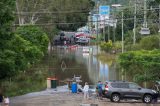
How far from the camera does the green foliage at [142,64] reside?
139 ft

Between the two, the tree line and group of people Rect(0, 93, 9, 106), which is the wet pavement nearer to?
group of people Rect(0, 93, 9, 106)

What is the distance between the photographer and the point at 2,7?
31594 millimetres

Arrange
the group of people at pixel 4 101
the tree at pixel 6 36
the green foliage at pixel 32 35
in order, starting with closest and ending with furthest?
the group of people at pixel 4 101
the tree at pixel 6 36
the green foliage at pixel 32 35

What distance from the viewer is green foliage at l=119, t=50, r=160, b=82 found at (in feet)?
139

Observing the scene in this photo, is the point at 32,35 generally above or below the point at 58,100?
above

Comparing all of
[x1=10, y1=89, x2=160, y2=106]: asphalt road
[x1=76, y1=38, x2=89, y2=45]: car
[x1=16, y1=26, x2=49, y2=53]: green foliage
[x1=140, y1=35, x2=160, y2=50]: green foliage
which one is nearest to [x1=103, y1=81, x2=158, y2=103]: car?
[x1=10, y1=89, x2=160, y2=106]: asphalt road

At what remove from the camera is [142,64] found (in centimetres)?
4419

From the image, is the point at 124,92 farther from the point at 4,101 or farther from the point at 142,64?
the point at 4,101

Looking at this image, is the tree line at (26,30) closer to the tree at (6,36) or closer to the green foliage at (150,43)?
the tree at (6,36)

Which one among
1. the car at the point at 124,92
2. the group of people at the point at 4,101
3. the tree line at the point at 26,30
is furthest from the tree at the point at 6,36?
the car at the point at 124,92

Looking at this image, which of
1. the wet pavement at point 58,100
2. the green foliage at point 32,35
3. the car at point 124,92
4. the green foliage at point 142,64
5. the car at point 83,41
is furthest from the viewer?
the car at point 83,41

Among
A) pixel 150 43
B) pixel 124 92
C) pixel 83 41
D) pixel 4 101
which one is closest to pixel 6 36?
pixel 4 101

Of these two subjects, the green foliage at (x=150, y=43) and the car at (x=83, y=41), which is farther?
the car at (x=83, y=41)

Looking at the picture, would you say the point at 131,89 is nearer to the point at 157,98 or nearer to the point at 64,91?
the point at 157,98
